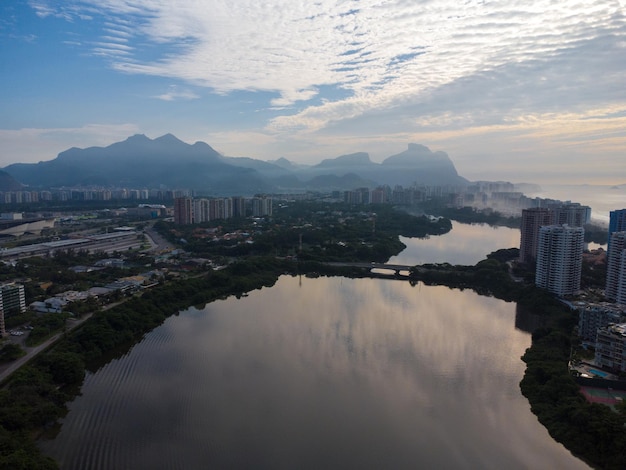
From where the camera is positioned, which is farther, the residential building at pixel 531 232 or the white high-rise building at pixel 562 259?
the residential building at pixel 531 232

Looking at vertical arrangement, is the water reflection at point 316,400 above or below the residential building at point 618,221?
below

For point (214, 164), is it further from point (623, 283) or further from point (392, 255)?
point (623, 283)

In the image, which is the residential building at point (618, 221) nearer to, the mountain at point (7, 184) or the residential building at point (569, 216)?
the residential building at point (569, 216)

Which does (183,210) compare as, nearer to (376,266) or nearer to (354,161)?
(376,266)

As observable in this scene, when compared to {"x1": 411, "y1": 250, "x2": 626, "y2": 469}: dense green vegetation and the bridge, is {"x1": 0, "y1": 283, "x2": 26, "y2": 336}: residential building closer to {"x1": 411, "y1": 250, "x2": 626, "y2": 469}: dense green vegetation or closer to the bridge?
the bridge

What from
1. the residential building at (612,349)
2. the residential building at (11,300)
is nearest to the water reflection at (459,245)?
the residential building at (612,349)

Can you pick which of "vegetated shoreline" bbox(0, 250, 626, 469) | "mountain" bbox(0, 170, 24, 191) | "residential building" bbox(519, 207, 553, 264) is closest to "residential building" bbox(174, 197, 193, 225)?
"vegetated shoreline" bbox(0, 250, 626, 469)

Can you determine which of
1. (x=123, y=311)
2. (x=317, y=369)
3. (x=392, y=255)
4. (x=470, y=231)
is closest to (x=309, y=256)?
(x=392, y=255)
